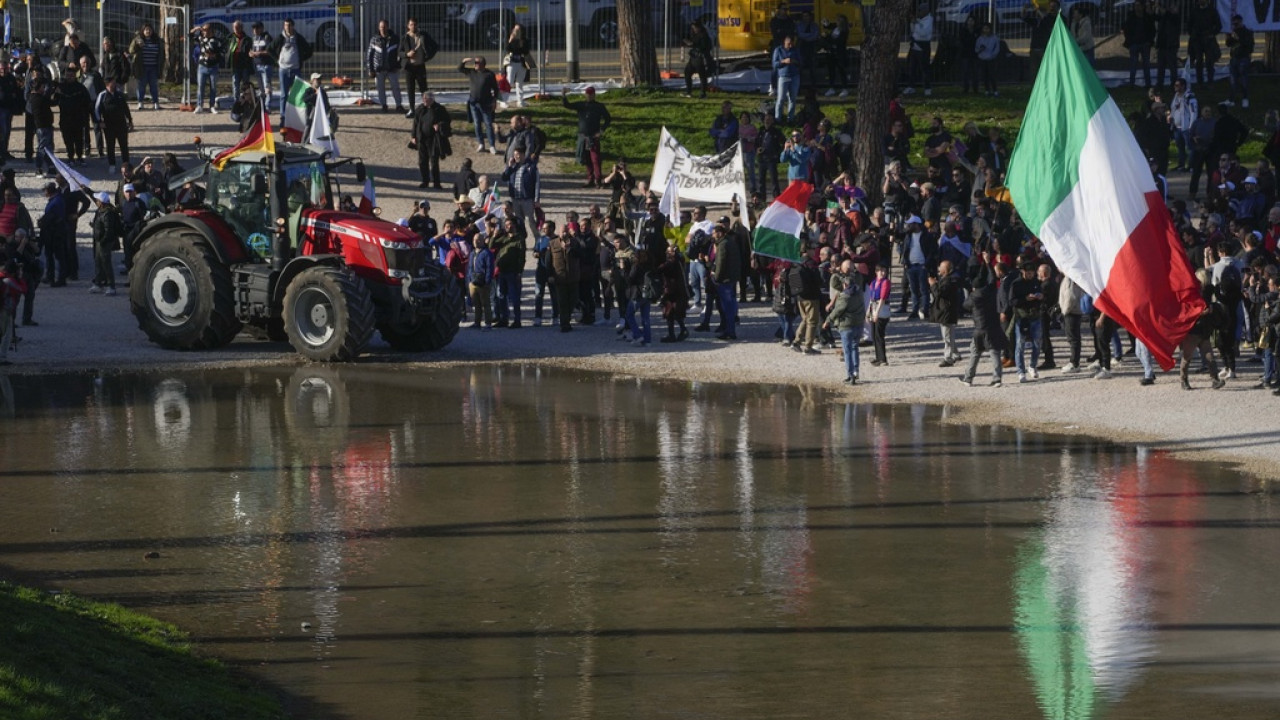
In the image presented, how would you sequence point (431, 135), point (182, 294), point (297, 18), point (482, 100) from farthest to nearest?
point (297, 18), point (482, 100), point (431, 135), point (182, 294)

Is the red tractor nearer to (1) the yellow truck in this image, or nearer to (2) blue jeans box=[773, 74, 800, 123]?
(2) blue jeans box=[773, 74, 800, 123]

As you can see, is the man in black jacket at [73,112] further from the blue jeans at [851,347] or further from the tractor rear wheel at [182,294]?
the blue jeans at [851,347]

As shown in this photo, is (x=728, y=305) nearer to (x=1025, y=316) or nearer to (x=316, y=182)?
(x=1025, y=316)

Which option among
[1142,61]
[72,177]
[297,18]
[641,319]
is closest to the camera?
[641,319]

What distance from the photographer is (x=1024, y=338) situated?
22.0 m

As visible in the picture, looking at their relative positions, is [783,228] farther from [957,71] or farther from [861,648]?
[957,71]

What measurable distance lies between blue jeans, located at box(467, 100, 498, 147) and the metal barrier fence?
402 centimetres

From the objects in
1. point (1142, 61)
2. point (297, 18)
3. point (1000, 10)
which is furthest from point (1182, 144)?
point (297, 18)

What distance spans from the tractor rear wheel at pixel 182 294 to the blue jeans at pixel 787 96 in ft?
47.2

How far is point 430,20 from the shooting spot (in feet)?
131

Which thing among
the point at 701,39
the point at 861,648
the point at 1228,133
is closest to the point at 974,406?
the point at 861,648

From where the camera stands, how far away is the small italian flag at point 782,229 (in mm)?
24312

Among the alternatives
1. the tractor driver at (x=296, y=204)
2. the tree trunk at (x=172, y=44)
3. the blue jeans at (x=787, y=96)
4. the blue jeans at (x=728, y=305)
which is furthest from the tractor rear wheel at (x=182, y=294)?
the tree trunk at (x=172, y=44)

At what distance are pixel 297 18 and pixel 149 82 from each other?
487 cm
